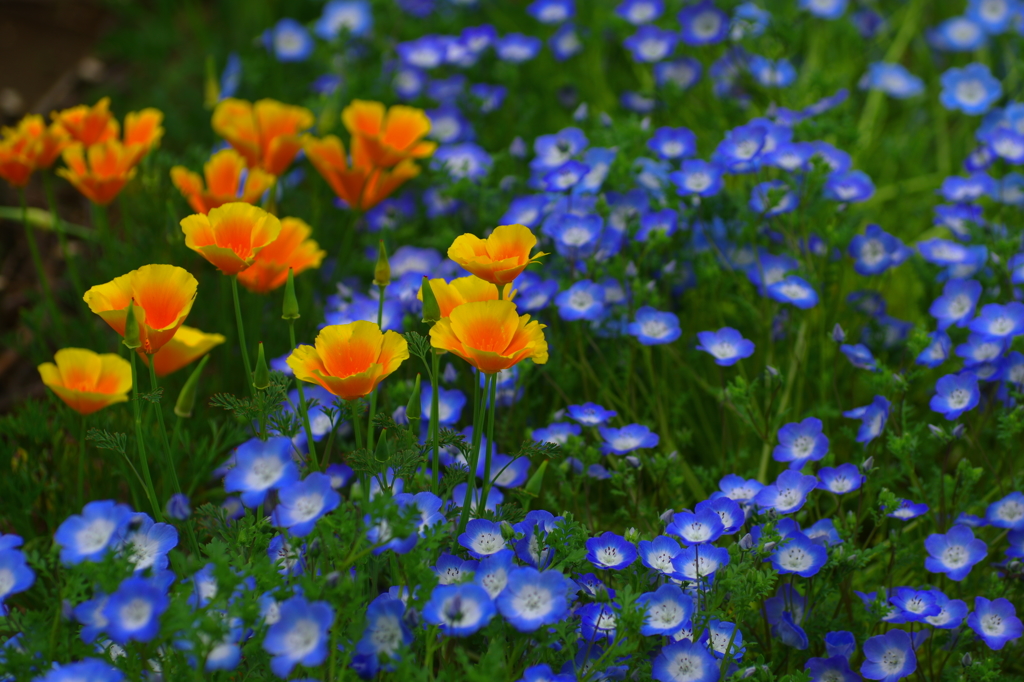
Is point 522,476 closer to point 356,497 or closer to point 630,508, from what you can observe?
point 630,508

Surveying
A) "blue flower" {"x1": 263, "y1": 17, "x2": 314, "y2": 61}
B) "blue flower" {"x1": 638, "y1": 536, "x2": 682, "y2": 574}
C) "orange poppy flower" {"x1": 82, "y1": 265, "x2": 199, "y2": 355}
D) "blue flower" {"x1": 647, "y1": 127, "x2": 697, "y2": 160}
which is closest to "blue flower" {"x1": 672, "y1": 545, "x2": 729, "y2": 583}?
"blue flower" {"x1": 638, "y1": 536, "x2": 682, "y2": 574}

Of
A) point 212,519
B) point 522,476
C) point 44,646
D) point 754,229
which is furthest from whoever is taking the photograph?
point 754,229

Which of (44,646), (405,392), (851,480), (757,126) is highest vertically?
(757,126)

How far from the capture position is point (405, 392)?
5.73 feet

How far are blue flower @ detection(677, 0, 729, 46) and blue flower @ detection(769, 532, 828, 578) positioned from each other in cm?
185

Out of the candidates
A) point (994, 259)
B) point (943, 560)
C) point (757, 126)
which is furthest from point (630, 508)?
point (994, 259)

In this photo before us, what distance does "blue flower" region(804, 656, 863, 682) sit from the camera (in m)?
1.41

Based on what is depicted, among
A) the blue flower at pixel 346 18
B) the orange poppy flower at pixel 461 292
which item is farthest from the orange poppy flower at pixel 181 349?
the blue flower at pixel 346 18

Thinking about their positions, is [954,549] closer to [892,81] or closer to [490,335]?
[490,335]

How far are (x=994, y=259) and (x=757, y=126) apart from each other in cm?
69

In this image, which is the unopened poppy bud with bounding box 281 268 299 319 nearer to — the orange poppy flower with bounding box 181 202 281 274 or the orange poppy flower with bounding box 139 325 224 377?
the orange poppy flower with bounding box 181 202 281 274

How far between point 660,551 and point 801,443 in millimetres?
466

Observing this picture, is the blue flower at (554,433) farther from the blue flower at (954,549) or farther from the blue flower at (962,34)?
the blue flower at (962,34)

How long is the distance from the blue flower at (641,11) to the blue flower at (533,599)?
2.17 m
